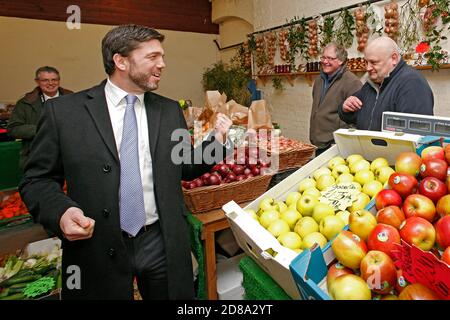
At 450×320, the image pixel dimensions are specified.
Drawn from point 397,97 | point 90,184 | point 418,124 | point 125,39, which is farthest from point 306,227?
point 397,97

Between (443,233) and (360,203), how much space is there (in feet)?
1.09

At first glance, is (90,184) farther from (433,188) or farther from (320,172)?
(433,188)

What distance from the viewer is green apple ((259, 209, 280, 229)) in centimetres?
123

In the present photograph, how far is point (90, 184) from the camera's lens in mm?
1257

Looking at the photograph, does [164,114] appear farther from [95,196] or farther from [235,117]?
[235,117]

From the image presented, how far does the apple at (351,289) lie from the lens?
795mm

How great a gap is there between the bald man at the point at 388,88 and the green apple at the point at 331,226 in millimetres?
1197

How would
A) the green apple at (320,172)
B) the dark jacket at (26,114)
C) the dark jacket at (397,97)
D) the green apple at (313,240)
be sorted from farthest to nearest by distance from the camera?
the dark jacket at (26,114) < the dark jacket at (397,97) < the green apple at (320,172) < the green apple at (313,240)

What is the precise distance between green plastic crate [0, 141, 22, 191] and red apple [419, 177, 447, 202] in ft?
12.9

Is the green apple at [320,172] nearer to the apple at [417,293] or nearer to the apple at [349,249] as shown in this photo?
the apple at [349,249]

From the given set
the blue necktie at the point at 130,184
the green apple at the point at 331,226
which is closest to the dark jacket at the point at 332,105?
the green apple at the point at 331,226

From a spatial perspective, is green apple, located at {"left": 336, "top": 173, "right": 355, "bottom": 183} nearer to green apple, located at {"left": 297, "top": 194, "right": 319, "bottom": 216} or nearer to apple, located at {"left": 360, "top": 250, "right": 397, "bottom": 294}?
green apple, located at {"left": 297, "top": 194, "right": 319, "bottom": 216}

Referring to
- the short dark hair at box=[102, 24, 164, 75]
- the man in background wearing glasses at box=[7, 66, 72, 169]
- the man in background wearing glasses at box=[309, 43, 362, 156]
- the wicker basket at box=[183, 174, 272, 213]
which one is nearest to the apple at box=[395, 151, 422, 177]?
the wicker basket at box=[183, 174, 272, 213]

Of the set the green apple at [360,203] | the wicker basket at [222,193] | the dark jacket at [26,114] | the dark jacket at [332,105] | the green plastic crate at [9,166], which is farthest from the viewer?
the green plastic crate at [9,166]
